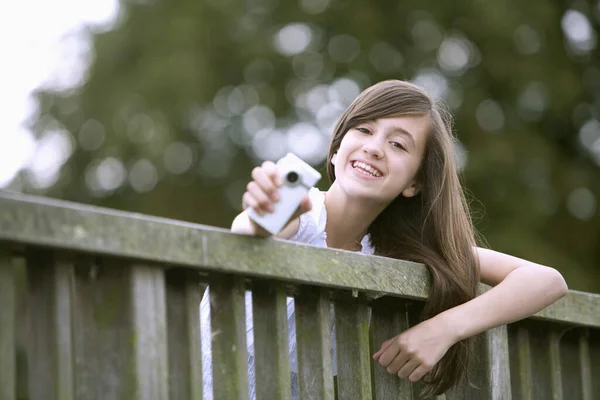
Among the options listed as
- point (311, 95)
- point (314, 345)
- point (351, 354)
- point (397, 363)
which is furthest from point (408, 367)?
point (311, 95)

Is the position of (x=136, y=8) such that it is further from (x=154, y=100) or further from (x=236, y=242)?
(x=236, y=242)

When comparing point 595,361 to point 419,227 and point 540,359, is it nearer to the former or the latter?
point 540,359

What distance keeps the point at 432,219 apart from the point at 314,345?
0.98 m

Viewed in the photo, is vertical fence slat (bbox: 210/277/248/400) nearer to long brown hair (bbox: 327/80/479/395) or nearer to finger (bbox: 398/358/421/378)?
finger (bbox: 398/358/421/378)

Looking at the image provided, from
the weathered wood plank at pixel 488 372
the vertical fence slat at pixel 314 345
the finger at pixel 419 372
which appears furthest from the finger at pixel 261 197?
the weathered wood plank at pixel 488 372

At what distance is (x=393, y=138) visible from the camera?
3332mm

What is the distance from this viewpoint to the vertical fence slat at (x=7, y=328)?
172 cm

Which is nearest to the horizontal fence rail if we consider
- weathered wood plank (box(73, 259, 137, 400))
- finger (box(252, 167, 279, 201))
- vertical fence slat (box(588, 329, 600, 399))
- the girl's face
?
weathered wood plank (box(73, 259, 137, 400))

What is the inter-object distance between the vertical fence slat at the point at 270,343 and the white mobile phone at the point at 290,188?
172mm

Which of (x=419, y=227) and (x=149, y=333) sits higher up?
(x=419, y=227)

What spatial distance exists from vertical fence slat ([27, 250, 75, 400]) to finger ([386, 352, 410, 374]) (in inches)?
42.3

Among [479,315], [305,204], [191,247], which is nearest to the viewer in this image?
[191,247]

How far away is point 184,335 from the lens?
209 centimetres

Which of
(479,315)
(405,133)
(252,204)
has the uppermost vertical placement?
(405,133)
